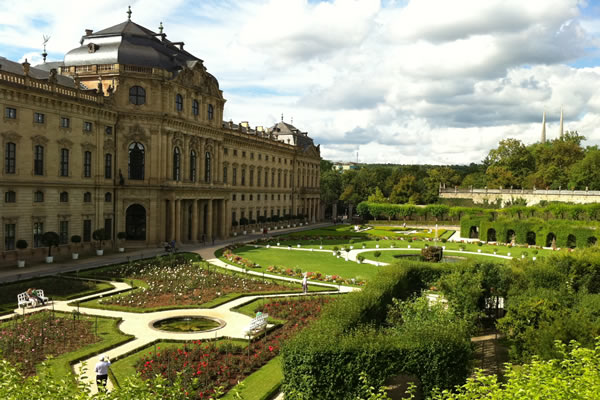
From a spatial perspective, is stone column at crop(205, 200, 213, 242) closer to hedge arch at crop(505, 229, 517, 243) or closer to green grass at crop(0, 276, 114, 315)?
green grass at crop(0, 276, 114, 315)

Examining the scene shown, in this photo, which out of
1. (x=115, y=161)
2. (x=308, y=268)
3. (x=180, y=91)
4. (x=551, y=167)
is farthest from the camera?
(x=551, y=167)

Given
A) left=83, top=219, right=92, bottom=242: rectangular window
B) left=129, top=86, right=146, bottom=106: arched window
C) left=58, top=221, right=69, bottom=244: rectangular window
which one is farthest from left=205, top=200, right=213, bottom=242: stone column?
left=58, top=221, right=69, bottom=244: rectangular window

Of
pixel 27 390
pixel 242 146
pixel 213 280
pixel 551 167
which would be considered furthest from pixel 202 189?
pixel 551 167

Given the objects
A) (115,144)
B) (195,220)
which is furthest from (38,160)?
(195,220)

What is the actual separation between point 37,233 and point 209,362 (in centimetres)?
2926

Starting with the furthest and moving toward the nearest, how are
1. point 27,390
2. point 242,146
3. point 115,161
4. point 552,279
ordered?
point 242,146 → point 115,161 → point 552,279 → point 27,390

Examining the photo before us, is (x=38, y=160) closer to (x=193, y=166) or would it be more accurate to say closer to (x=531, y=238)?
(x=193, y=166)

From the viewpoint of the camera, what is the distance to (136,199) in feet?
169

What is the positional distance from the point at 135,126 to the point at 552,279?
41601 mm

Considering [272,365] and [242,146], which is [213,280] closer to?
[272,365]

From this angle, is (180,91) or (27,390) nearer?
(27,390)

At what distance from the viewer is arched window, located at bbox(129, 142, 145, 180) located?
170 ft

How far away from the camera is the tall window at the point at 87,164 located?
1831 inches

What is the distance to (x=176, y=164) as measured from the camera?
55.1 meters
